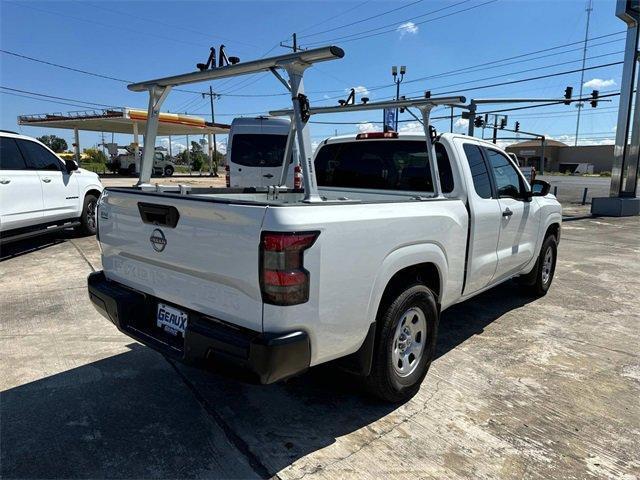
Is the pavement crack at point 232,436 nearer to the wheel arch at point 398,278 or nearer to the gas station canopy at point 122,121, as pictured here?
the wheel arch at point 398,278

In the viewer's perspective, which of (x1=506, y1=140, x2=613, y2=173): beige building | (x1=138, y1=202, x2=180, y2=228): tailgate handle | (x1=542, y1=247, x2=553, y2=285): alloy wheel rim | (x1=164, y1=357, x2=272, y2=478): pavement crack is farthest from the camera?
(x1=506, y1=140, x2=613, y2=173): beige building

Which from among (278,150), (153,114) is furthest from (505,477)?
(278,150)

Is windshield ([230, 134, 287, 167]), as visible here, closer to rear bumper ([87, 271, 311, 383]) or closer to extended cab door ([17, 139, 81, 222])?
extended cab door ([17, 139, 81, 222])

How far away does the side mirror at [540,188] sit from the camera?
5.28 metres

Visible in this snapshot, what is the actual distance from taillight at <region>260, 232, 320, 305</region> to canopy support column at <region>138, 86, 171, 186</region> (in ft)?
6.56

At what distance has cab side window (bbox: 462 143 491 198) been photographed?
4199mm

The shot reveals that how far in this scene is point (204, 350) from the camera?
8.32ft

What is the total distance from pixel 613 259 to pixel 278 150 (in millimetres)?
7590

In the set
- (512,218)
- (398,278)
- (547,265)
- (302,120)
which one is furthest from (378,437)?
(547,265)

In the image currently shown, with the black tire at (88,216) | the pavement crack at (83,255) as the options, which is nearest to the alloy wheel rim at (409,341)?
the pavement crack at (83,255)

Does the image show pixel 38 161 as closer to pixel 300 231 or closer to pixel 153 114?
pixel 153 114

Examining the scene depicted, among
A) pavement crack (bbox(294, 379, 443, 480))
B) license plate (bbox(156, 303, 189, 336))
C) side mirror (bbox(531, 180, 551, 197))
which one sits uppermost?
side mirror (bbox(531, 180, 551, 197))

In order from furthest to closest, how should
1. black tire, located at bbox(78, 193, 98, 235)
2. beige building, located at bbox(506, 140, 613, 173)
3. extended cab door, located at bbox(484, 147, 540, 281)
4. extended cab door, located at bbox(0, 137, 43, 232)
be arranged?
beige building, located at bbox(506, 140, 613, 173), black tire, located at bbox(78, 193, 98, 235), extended cab door, located at bbox(0, 137, 43, 232), extended cab door, located at bbox(484, 147, 540, 281)

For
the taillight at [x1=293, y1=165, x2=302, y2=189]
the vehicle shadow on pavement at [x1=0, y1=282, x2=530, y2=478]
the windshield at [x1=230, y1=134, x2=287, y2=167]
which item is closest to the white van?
the windshield at [x1=230, y1=134, x2=287, y2=167]
